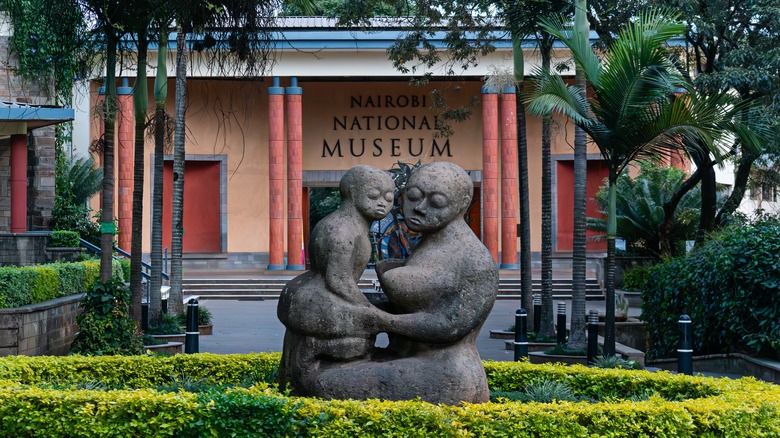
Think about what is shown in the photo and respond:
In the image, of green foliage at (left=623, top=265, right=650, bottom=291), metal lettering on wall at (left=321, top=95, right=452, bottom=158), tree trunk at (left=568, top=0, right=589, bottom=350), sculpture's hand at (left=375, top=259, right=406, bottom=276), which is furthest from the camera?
metal lettering on wall at (left=321, top=95, right=452, bottom=158)

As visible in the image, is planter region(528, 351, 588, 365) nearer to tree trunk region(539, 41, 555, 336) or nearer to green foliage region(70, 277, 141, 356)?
tree trunk region(539, 41, 555, 336)

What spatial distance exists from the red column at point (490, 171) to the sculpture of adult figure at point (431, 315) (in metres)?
25.8

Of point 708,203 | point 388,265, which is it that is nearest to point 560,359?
point 388,265

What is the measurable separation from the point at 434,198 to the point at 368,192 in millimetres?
506

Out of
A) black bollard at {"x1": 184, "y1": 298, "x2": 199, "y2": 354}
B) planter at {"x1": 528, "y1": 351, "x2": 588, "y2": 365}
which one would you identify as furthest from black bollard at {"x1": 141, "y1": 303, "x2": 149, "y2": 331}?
planter at {"x1": 528, "y1": 351, "x2": 588, "y2": 365}

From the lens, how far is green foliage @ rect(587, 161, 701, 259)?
27.7m

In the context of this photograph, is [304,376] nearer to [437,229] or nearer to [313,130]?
[437,229]

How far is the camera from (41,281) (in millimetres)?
14469

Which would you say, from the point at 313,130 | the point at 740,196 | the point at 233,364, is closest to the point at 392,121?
the point at 313,130

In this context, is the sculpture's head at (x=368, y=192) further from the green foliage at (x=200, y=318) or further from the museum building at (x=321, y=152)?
the museum building at (x=321, y=152)

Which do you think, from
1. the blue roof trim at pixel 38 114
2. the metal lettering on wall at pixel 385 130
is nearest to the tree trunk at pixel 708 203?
the blue roof trim at pixel 38 114

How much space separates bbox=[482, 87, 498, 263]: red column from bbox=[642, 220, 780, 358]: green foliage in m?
17.7

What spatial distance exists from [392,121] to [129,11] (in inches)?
988

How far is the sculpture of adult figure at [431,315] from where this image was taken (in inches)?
275
